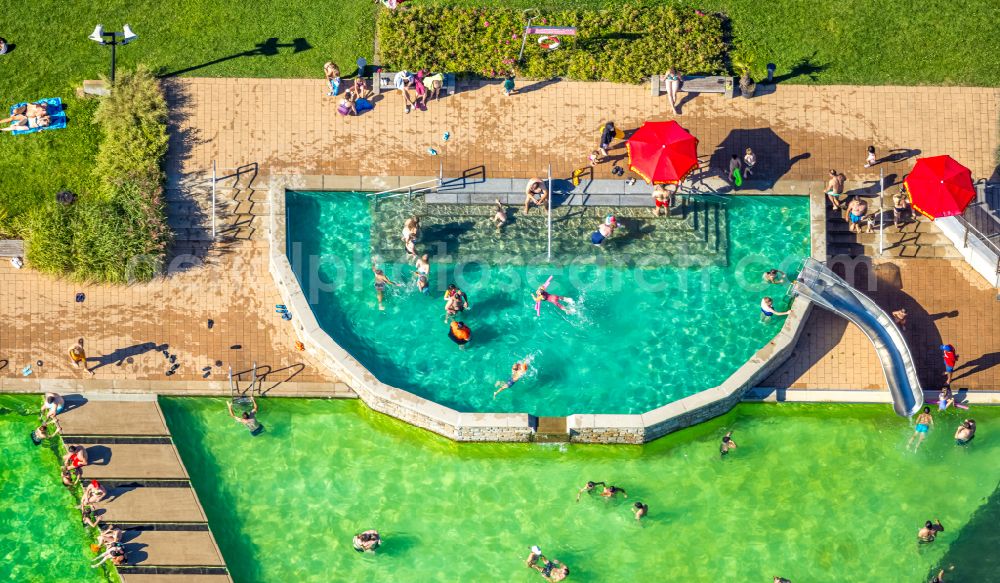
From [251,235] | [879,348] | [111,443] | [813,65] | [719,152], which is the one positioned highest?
[813,65]

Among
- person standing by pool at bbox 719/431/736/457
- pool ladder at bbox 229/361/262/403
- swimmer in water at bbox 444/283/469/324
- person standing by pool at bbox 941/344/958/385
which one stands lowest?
person standing by pool at bbox 719/431/736/457

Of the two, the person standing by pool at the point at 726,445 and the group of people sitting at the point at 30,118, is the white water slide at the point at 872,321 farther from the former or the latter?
the group of people sitting at the point at 30,118

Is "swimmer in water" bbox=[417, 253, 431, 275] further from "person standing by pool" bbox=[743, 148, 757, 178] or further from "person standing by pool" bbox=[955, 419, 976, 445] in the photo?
"person standing by pool" bbox=[955, 419, 976, 445]

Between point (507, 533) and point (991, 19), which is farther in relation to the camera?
point (991, 19)

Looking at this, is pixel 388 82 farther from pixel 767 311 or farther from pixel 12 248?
pixel 767 311

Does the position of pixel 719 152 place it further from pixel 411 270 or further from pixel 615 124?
pixel 411 270

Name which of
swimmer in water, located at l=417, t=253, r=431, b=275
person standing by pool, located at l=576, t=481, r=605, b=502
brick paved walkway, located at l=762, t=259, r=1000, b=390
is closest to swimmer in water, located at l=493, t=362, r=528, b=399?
person standing by pool, located at l=576, t=481, r=605, b=502

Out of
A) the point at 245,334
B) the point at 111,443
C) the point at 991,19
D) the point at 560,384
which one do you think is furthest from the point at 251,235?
the point at 991,19
